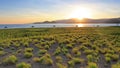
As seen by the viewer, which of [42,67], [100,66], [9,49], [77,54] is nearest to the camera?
[42,67]

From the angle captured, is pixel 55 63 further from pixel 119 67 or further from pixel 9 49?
pixel 9 49

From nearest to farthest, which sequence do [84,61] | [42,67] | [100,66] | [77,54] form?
[42,67] < [100,66] < [84,61] < [77,54]

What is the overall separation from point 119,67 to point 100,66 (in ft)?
3.50

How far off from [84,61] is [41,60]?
265cm

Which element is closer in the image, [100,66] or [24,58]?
[100,66]

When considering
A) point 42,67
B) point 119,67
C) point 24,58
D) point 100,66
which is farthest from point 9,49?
point 119,67

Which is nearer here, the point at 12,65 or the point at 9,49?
the point at 12,65

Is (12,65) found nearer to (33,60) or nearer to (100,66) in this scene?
(33,60)

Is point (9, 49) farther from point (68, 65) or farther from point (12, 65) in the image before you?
point (68, 65)

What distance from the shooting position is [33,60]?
34.7 ft

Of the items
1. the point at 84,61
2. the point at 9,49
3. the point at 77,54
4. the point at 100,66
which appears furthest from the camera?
the point at 9,49

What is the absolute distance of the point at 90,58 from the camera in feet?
36.9

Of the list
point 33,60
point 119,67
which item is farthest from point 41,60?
point 119,67

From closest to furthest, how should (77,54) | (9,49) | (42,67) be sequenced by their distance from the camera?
(42,67)
(77,54)
(9,49)
